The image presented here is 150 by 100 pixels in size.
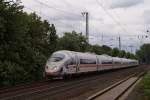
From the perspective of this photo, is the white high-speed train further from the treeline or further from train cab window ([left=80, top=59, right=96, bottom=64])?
the treeline

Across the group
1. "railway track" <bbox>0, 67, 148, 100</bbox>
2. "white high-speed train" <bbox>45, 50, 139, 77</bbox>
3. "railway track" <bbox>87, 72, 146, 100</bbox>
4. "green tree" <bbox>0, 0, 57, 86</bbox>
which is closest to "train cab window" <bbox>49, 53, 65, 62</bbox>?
"white high-speed train" <bbox>45, 50, 139, 77</bbox>

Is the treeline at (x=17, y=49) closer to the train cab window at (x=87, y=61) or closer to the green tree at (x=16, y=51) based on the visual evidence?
the green tree at (x=16, y=51)

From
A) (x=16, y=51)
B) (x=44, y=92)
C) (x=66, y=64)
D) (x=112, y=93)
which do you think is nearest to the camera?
(x=44, y=92)

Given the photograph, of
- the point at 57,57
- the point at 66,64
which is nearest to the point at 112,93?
the point at 66,64

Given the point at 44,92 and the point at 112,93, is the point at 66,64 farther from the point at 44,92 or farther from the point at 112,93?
the point at 44,92

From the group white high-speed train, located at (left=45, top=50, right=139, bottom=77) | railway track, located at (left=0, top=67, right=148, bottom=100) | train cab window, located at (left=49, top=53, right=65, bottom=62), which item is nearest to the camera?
railway track, located at (left=0, top=67, right=148, bottom=100)

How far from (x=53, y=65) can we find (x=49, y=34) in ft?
55.1

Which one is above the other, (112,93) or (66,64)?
(66,64)

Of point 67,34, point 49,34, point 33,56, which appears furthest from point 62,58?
point 67,34

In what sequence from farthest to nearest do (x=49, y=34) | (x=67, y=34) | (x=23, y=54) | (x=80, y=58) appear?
(x=67, y=34), (x=49, y=34), (x=80, y=58), (x=23, y=54)

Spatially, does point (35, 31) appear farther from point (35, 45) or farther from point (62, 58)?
point (62, 58)

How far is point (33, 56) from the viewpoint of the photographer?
4006 centimetres

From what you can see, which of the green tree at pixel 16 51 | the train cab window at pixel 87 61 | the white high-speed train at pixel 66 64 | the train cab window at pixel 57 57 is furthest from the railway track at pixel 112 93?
the train cab window at pixel 87 61

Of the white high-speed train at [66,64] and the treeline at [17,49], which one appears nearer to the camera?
the treeline at [17,49]
